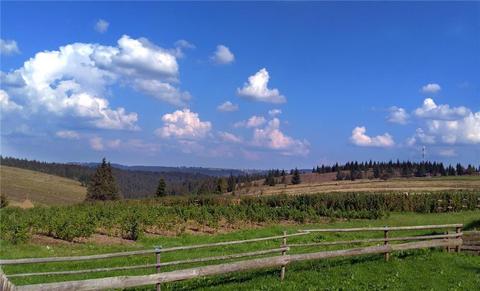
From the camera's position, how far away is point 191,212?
3216 centimetres

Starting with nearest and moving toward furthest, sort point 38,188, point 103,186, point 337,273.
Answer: point 337,273 < point 103,186 < point 38,188

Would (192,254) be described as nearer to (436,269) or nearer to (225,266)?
(225,266)

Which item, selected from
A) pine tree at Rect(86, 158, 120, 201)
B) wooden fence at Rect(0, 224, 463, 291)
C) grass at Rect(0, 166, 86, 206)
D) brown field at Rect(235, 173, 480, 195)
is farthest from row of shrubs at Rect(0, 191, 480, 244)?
grass at Rect(0, 166, 86, 206)

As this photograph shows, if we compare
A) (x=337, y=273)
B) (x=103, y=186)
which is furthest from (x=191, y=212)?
(x=103, y=186)

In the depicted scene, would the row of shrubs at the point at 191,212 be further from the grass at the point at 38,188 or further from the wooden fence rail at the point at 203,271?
the grass at the point at 38,188

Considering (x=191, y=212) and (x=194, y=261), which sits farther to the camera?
(x=191, y=212)

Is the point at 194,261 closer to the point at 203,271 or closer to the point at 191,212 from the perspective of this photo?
the point at 203,271

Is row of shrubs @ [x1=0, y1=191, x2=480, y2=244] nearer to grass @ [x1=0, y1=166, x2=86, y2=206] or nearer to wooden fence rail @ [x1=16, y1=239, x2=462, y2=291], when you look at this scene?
wooden fence rail @ [x1=16, y1=239, x2=462, y2=291]

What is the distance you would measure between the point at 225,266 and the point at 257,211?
2391 centimetres

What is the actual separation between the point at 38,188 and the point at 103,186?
78.7 metres

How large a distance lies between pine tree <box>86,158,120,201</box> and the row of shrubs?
921 inches

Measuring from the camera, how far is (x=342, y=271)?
44.0 ft

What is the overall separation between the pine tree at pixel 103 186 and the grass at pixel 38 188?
45826 mm

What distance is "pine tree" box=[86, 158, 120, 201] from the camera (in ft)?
220
